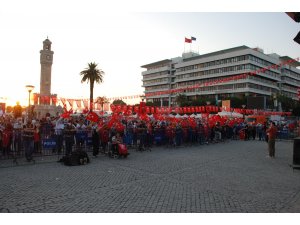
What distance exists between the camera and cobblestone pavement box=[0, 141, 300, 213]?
20.8 ft

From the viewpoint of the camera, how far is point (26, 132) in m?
12.2

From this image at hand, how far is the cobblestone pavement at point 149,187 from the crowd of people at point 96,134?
1.68 meters

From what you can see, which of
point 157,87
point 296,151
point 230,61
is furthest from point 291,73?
point 296,151

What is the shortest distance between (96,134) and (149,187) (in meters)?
7.10

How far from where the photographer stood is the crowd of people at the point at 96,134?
1327cm

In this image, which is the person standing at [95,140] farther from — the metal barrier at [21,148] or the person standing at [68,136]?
the metal barrier at [21,148]

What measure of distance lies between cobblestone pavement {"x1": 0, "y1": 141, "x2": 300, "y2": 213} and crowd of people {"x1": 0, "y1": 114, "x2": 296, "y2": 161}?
168 centimetres

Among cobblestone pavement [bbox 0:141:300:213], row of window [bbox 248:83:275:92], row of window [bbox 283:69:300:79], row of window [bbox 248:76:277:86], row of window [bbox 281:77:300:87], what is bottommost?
cobblestone pavement [bbox 0:141:300:213]

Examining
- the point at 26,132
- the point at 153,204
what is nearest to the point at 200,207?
the point at 153,204

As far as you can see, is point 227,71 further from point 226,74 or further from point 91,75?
point 91,75

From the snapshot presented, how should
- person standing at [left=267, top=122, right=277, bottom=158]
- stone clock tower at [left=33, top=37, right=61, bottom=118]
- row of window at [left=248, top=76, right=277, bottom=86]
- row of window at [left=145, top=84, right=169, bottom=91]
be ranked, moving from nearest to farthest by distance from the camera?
person standing at [left=267, top=122, right=277, bottom=158] → stone clock tower at [left=33, top=37, right=61, bottom=118] → row of window at [left=248, top=76, right=277, bottom=86] → row of window at [left=145, top=84, right=169, bottom=91]

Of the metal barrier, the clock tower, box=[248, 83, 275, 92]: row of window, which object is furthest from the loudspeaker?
box=[248, 83, 275, 92]: row of window

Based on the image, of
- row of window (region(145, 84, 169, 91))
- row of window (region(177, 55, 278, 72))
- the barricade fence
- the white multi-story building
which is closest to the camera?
the barricade fence

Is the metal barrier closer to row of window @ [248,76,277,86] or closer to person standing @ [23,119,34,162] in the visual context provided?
person standing @ [23,119,34,162]
